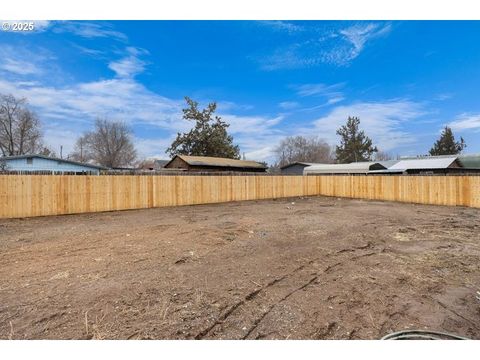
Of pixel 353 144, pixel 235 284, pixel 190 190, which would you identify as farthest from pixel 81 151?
pixel 235 284

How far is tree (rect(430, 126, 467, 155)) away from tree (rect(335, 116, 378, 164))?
6.94 metres

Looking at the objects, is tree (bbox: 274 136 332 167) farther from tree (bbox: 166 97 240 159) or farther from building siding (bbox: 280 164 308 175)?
tree (bbox: 166 97 240 159)

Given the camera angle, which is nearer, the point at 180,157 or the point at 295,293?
the point at 295,293

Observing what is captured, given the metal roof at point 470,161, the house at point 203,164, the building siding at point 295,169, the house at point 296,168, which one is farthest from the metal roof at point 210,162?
the metal roof at point 470,161

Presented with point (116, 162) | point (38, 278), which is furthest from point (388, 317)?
point (116, 162)

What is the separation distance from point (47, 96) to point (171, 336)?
706 inches

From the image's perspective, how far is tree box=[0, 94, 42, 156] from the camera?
2338 cm

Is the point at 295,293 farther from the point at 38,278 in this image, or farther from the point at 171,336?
the point at 38,278

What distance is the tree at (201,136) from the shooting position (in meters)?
27.4

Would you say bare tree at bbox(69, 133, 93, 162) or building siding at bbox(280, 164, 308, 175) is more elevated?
bare tree at bbox(69, 133, 93, 162)

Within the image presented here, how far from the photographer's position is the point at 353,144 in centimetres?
3478

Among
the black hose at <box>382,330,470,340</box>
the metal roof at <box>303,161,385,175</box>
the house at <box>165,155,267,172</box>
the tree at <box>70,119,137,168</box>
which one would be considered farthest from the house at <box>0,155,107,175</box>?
the metal roof at <box>303,161,385,175</box>

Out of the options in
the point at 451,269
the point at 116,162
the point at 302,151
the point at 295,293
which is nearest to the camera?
the point at 295,293

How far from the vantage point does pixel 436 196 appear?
1227 cm
